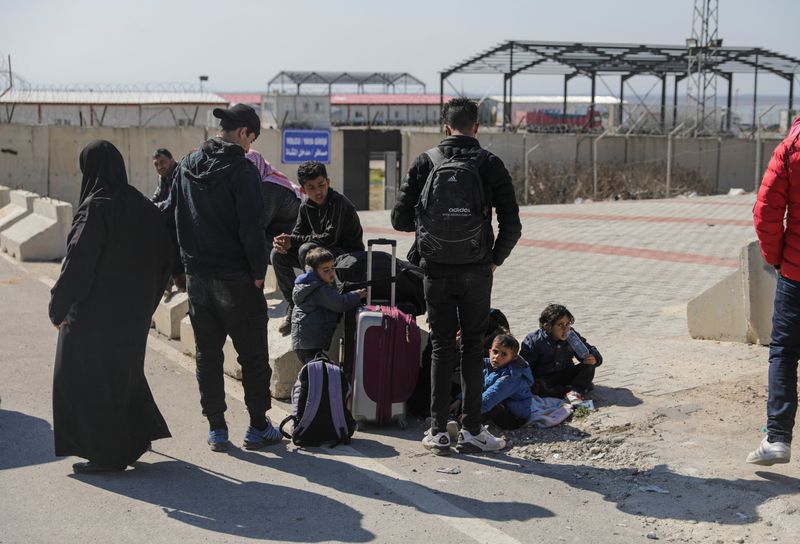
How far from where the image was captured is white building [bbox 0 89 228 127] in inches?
1773

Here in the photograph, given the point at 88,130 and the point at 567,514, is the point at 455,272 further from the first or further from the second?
the point at 88,130

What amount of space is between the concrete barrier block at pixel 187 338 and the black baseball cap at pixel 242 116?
126 inches

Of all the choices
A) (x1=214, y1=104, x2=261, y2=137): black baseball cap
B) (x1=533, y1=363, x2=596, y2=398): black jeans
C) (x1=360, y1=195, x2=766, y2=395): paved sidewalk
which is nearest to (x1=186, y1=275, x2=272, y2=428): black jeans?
(x1=214, y1=104, x2=261, y2=137): black baseball cap

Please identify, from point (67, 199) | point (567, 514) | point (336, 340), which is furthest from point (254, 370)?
point (67, 199)

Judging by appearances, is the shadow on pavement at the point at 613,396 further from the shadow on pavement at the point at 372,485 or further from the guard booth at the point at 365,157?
the guard booth at the point at 365,157

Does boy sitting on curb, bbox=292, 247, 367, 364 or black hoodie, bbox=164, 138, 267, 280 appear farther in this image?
boy sitting on curb, bbox=292, 247, 367, 364

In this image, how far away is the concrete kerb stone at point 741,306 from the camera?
7.38 meters

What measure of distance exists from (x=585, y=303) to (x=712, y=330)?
2453 millimetres

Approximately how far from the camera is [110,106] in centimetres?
4728

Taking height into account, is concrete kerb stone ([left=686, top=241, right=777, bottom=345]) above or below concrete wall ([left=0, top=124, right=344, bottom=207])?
below

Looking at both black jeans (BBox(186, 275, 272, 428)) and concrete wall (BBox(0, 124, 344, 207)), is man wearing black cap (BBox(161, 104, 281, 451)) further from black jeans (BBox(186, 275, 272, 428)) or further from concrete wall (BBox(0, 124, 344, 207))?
concrete wall (BBox(0, 124, 344, 207))

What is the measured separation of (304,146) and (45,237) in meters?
17.9

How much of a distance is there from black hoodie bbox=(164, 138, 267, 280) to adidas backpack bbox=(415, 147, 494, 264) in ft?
3.12

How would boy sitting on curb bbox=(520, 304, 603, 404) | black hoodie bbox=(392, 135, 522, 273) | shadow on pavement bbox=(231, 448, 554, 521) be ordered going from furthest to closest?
boy sitting on curb bbox=(520, 304, 603, 404), black hoodie bbox=(392, 135, 522, 273), shadow on pavement bbox=(231, 448, 554, 521)
